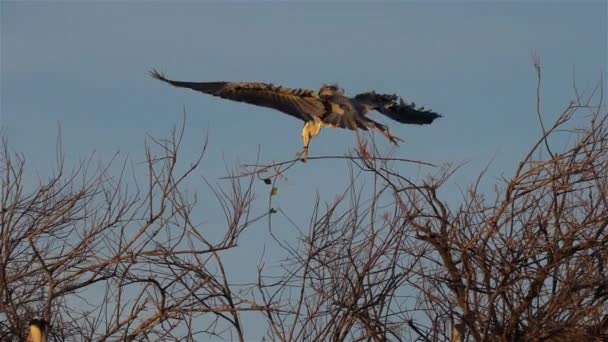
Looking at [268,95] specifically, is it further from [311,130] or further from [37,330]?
[37,330]

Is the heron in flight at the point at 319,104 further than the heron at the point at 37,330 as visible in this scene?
Yes

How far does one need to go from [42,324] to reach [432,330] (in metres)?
2.85

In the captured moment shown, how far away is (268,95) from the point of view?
424 inches

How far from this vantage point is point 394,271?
29.9ft

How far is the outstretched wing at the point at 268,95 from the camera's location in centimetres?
1053

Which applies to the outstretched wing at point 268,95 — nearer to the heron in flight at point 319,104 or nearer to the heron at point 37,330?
the heron in flight at point 319,104

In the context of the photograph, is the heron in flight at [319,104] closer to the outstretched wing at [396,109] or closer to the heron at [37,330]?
the outstretched wing at [396,109]

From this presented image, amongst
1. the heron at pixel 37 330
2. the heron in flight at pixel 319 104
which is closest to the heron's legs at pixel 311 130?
the heron in flight at pixel 319 104

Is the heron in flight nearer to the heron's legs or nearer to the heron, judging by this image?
the heron's legs

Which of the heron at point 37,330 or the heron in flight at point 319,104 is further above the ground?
the heron in flight at point 319,104

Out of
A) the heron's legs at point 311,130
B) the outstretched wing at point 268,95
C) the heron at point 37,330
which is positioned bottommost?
the heron at point 37,330

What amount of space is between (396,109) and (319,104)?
886mm

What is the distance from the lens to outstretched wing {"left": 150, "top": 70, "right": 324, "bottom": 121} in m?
10.5

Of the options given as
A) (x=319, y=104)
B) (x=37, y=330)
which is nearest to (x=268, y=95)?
(x=319, y=104)
